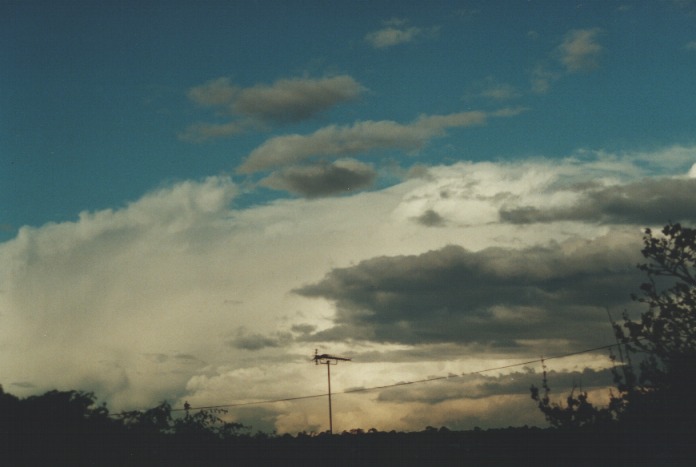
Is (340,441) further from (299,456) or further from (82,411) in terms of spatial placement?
(82,411)

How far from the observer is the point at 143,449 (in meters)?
33.1

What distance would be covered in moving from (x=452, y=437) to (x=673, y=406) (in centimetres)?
847

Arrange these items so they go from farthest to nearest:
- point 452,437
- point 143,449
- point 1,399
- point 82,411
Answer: point 82,411
point 1,399
point 143,449
point 452,437

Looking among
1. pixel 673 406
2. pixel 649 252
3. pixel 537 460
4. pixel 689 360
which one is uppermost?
pixel 649 252

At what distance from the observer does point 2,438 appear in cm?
3378

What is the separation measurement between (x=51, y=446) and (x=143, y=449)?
5426 mm

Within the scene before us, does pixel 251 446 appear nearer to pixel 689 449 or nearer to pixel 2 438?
pixel 2 438

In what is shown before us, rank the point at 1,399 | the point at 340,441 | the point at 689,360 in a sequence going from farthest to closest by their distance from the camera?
the point at 1,399, the point at 340,441, the point at 689,360

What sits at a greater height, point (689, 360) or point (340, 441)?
point (689, 360)

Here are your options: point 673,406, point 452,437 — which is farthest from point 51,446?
point 673,406

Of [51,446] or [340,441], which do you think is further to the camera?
[51,446]

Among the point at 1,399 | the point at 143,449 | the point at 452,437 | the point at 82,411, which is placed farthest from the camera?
the point at 82,411

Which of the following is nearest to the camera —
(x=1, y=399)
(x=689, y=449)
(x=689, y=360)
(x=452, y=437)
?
(x=689, y=449)

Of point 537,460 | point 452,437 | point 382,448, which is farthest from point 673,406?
point 382,448
